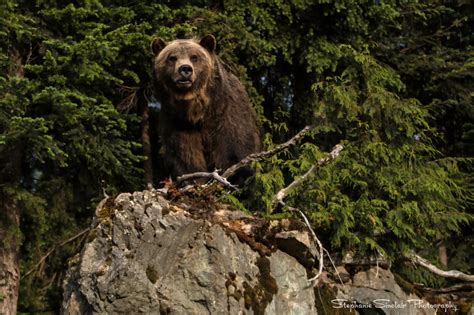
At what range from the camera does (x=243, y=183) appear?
7461mm

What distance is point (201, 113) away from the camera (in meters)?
7.69

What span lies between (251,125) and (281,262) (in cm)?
210

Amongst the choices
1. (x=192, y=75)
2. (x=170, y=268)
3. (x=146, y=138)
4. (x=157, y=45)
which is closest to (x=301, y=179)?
(x=192, y=75)

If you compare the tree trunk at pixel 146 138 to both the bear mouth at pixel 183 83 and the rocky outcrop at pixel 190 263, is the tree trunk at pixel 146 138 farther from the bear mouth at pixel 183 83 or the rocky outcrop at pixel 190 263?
the rocky outcrop at pixel 190 263

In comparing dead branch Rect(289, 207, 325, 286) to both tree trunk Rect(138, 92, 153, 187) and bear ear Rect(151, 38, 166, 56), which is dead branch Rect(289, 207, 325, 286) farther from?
tree trunk Rect(138, 92, 153, 187)

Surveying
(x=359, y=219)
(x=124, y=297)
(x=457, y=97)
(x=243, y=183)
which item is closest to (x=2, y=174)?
(x=243, y=183)

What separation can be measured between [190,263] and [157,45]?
2.84 meters

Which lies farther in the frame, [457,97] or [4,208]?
[457,97]

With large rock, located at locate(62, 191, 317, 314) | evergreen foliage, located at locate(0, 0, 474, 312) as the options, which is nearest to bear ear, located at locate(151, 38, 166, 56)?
evergreen foliage, located at locate(0, 0, 474, 312)

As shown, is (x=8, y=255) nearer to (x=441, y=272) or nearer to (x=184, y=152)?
(x=184, y=152)

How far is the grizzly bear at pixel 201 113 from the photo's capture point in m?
7.57

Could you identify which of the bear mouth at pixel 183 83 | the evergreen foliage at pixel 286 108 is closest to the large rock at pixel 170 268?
the evergreen foliage at pixel 286 108

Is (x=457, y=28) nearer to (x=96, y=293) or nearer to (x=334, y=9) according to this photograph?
(x=334, y=9)

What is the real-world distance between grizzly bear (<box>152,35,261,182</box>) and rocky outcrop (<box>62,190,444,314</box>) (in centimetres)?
145
